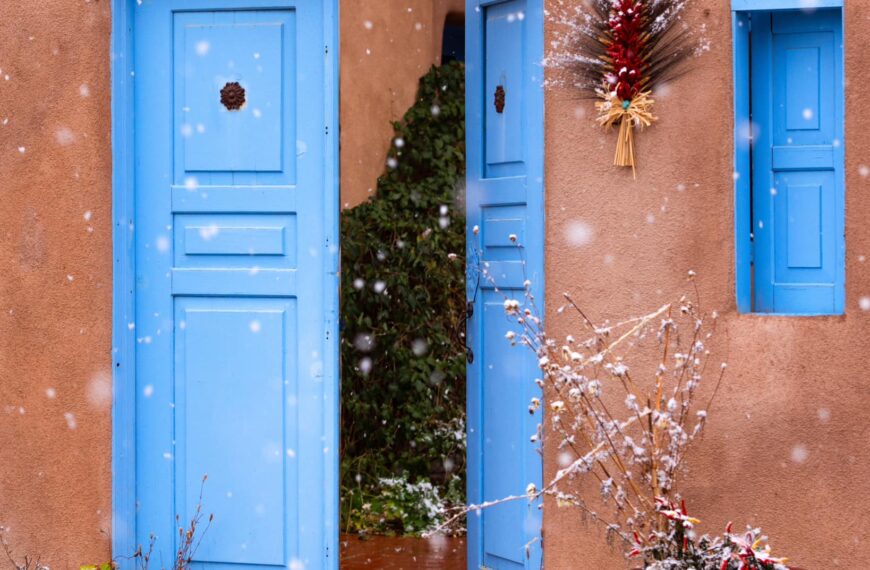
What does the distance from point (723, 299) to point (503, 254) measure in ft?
3.32

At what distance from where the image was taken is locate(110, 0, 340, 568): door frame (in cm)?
472

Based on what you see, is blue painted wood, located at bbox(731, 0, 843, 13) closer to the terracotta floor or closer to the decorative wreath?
the decorative wreath

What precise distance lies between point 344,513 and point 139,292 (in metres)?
2.45

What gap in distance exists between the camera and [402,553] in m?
6.21

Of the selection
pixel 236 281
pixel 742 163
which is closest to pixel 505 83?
pixel 742 163

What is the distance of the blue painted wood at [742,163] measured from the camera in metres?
4.29

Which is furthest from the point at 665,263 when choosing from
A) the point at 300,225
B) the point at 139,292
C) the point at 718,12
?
the point at 139,292

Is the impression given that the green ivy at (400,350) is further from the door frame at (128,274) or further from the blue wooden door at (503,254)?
the door frame at (128,274)

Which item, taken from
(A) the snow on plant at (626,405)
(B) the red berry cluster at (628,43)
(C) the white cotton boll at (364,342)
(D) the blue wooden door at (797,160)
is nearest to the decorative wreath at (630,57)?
(B) the red berry cluster at (628,43)

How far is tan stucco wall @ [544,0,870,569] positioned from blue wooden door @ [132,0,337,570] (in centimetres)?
97

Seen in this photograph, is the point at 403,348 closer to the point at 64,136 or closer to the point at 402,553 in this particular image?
the point at 402,553

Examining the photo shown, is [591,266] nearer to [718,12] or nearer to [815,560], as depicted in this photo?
[718,12]

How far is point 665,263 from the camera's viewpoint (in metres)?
4.38

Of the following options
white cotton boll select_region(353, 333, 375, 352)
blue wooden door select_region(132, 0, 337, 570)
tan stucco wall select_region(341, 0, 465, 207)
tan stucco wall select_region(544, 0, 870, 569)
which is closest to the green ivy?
white cotton boll select_region(353, 333, 375, 352)
